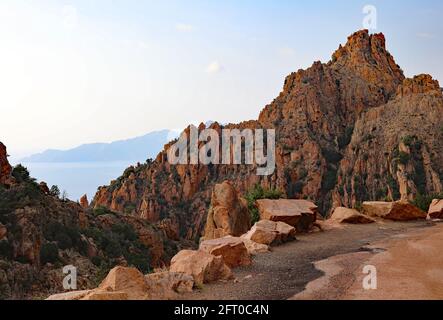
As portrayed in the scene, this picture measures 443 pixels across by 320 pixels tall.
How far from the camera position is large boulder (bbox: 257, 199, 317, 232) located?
2295cm

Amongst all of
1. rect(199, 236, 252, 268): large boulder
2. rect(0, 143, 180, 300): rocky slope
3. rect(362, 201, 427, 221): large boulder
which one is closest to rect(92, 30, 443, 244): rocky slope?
rect(0, 143, 180, 300): rocky slope

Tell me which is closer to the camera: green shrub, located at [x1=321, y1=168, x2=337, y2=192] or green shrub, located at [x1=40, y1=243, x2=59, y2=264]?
green shrub, located at [x1=40, y1=243, x2=59, y2=264]

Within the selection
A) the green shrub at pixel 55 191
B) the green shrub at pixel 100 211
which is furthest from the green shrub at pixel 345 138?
the green shrub at pixel 55 191

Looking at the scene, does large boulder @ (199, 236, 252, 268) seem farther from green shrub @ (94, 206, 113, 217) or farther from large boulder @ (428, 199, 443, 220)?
green shrub @ (94, 206, 113, 217)

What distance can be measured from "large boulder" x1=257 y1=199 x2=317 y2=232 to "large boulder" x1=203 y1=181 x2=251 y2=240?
1.11 meters

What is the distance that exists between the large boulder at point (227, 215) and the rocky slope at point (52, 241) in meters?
6.61

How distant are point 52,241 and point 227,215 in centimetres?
1995

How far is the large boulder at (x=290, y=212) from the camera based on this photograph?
75.3 feet

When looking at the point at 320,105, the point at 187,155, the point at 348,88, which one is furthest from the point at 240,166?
the point at 348,88

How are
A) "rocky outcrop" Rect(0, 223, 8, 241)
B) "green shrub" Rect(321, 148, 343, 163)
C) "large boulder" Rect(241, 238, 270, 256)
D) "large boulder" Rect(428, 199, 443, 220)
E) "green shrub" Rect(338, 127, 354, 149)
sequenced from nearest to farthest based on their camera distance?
"large boulder" Rect(241, 238, 270, 256)
"large boulder" Rect(428, 199, 443, 220)
"rocky outcrop" Rect(0, 223, 8, 241)
"green shrub" Rect(321, 148, 343, 163)
"green shrub" Rect(338, 127, 354, 149)

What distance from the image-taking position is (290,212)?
2339 centimetres

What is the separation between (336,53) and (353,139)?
4055cm

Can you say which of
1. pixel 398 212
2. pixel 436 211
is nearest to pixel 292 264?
pixel 398 212
